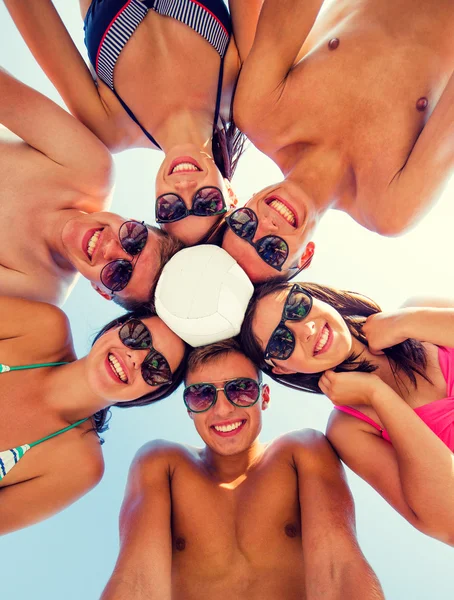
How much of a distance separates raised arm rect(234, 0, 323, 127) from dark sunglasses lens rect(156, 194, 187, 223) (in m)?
0.68

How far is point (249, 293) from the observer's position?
2586mm

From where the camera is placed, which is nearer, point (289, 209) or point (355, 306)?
point (289, 209)

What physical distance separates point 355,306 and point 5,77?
2170 mm

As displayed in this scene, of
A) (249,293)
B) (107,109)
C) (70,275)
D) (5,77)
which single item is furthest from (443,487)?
(5,77)

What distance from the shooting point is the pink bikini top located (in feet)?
8.28

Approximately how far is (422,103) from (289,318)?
1285mm

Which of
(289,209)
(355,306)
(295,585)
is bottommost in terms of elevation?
(295,585)

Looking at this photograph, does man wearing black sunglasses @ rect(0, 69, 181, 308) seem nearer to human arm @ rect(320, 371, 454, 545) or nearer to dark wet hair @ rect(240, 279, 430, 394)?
dark wet hair @ rect(240, 279, 430, 394)

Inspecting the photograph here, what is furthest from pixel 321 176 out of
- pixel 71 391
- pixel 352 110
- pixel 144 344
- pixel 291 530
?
pixel 291 530

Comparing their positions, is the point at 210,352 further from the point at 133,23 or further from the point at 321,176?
the point at 133,23

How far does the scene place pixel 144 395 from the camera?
9.37 feet

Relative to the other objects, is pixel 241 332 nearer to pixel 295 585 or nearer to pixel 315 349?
pixel 315 349

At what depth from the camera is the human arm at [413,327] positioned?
244 centimetres

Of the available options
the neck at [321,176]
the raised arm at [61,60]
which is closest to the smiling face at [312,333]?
the neck at [321,176]
